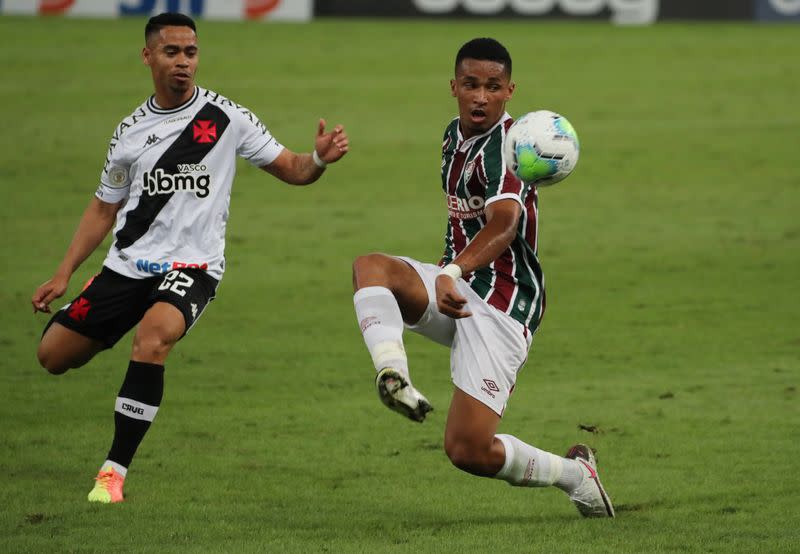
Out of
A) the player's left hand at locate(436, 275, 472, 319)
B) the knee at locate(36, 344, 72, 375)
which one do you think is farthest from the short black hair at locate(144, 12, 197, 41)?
the player's left hand at locate(436, 275, 472, 319)

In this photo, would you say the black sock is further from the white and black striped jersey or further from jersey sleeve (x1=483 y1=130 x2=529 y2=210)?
jersey sleeve (x1=483 y1=130 x2=529 y2=210)

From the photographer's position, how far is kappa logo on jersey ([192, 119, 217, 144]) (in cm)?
695

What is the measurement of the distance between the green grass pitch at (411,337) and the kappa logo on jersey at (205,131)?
1647mm

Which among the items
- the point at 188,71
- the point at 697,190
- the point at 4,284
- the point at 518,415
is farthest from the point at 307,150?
the point at 188,71

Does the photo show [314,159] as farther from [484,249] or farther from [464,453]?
[464,453]

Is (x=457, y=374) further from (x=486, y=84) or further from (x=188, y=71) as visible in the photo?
(x=188, y=71)

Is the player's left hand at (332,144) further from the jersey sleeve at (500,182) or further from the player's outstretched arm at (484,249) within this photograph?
the player's outstretched arm at (484,249)

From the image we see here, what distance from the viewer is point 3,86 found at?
19562mm

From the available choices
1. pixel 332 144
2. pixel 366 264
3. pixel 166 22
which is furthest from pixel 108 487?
pixel 166 22

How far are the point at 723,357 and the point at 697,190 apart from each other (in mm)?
6318

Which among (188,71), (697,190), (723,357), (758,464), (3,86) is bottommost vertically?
(3,86)

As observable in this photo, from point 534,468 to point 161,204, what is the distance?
2.16 metres

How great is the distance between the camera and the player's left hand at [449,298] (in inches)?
217

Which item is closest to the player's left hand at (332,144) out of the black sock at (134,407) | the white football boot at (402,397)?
the black sock at (134,407)
